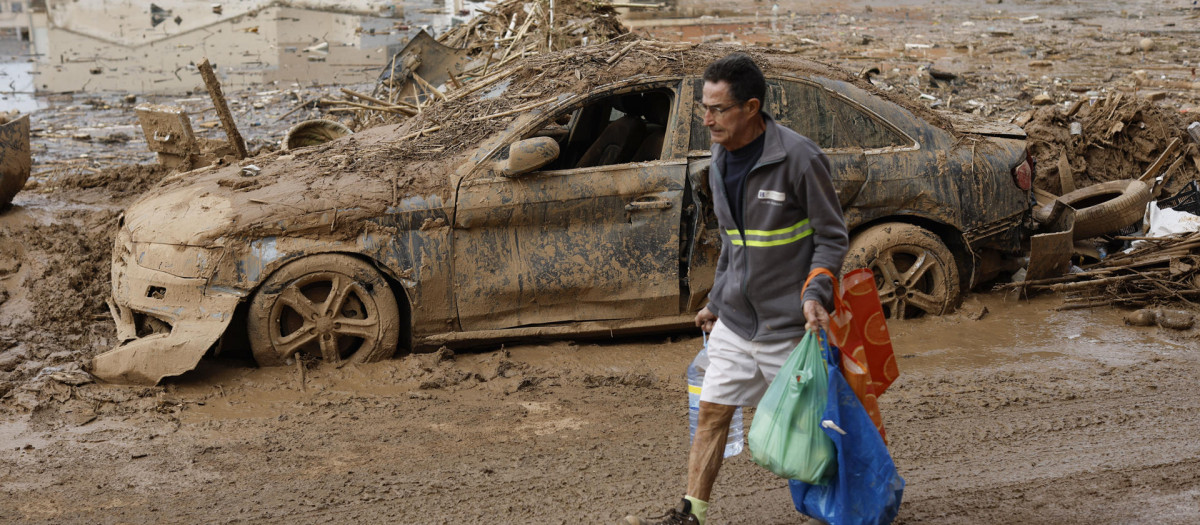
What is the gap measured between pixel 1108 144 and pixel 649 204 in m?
5.31

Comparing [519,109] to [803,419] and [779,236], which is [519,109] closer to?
[779,236]

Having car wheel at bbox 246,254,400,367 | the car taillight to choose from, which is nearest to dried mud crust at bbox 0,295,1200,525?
car wheel at bbox 246,254,400,367

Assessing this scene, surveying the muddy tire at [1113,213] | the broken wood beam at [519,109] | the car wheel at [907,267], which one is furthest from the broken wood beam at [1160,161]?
the broken wood beam at [519,109]

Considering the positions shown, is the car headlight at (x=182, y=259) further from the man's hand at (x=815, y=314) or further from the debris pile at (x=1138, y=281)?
the debris pile at (x=1138, y=281)

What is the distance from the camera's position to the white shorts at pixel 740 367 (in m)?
3.63

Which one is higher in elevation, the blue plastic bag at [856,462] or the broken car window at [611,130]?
the broken car window at [611,130]

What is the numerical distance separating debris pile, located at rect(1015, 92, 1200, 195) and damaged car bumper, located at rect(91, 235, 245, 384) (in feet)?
22.1

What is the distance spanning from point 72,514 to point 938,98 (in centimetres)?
1159

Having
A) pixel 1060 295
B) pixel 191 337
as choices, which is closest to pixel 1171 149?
pixel 1060 295

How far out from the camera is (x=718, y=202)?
12.0 feet

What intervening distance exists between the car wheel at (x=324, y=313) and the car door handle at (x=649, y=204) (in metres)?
1.46

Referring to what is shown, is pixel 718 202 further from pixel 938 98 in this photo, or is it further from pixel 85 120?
pixel 85 120

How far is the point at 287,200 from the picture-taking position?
550 centimetres

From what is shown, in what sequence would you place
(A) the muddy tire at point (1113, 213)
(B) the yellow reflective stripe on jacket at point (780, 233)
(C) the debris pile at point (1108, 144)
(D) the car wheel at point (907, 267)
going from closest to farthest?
(B) the yellow reflective stripe on jacket at point (780, 233) < (D) the car wheel at point (907, 267) < (A) the muddy tire at point (1113, 213) < (C) the debris pile at point (1108, 144)
